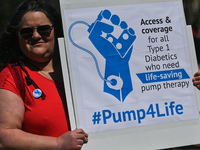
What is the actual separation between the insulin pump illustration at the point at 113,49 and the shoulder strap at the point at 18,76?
450mm

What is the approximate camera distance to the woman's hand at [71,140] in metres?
2.43

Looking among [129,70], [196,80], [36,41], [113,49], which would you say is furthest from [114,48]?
[196,80]

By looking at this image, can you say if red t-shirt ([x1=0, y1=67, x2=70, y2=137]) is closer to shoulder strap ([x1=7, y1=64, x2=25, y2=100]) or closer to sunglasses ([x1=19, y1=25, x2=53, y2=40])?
shoulder strap ([x1=7, y1=64, x2=25, y2=100])

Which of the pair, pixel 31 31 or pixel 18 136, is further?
pixel 31 31

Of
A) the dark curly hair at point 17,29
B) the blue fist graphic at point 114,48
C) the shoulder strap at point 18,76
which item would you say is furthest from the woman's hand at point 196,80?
the shoulder strap at point 18,76

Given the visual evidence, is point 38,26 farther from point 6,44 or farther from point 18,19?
point 6,44

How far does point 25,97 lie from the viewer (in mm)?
2541

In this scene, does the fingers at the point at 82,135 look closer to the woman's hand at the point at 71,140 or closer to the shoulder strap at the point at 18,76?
the woman's hand at the point at 71,140

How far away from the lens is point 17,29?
2746 millimetres

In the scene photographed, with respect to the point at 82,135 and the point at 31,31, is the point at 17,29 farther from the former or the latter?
the point at 82,135

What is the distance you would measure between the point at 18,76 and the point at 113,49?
722 millimetres

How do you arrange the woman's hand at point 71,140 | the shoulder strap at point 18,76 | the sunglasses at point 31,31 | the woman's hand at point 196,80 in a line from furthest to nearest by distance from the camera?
the woman's hand at point 196,80 → the sunglasses at point 31,31 → the shoulder strap at point 18,76 → the woman's hand at point 71,140

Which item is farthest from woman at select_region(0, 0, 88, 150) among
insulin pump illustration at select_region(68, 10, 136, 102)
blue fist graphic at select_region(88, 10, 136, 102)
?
blue fist graphic at select_region(88, 10, 136, 102)

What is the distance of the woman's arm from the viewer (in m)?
2.45
